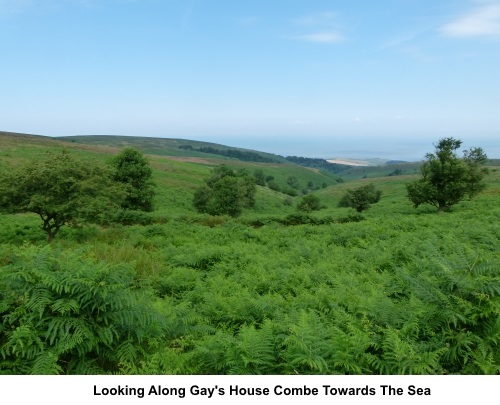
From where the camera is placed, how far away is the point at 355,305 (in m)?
7.05

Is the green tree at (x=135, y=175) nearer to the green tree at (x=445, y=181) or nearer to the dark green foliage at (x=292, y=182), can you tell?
the green tree at (x=445, y=181)

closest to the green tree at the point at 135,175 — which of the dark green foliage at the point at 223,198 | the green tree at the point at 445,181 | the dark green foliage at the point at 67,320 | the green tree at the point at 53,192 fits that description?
the dark green foliage at the point at 223,198

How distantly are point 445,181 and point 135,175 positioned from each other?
3183 centimetres

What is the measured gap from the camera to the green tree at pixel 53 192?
2056cm

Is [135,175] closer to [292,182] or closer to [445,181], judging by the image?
[445,181]

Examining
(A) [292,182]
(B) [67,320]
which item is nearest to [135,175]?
(B) [67,320]

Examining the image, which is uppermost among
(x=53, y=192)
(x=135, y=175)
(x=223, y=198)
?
(x=135, y=175)

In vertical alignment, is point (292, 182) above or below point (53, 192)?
below

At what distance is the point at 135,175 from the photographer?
132 ft

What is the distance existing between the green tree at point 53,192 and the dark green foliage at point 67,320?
16889 mm

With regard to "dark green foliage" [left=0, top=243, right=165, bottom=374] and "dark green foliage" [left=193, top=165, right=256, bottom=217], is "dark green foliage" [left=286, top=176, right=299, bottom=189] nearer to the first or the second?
"dark green foliage" [left=193, top=165, right=256, bottom=217]

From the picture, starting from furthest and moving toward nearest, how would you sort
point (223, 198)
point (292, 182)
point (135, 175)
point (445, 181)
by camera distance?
A: point (292, 182) < point (223, 198) < point (135, 175) < point (445, 181)

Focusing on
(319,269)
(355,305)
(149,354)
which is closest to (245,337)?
(149,354)

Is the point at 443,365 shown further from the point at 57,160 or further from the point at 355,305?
the point at 57,160
